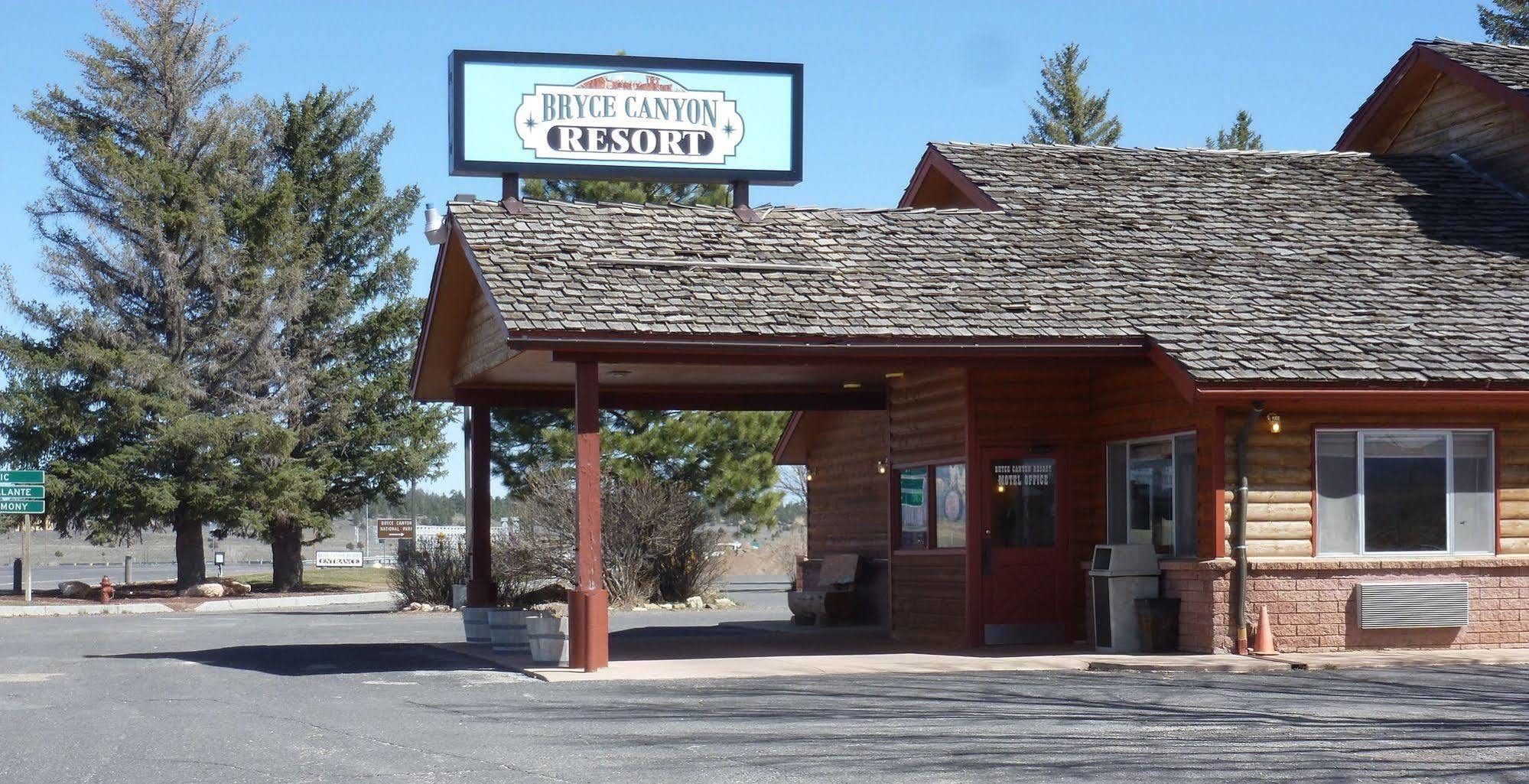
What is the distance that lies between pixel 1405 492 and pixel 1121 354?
128 inches

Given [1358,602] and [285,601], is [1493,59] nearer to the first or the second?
[1358,602]

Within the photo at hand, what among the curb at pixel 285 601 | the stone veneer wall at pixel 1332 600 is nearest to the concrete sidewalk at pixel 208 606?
the curb at pixel 285 601

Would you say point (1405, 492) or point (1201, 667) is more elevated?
point (1405, 492)

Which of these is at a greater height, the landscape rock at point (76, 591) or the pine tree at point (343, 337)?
the pine tree at point (343, 337)

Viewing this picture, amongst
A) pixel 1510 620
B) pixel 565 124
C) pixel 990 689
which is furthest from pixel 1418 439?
pixel 565 124

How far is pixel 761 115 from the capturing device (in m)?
19.3

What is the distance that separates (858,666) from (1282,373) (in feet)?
16.0

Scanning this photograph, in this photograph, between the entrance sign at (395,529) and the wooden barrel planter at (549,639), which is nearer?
the wooden barrel planter at (549,639)

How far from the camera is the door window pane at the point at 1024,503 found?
1827 cm

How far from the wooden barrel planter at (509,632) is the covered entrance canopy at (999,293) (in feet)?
5.94

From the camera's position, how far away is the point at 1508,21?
44938mm

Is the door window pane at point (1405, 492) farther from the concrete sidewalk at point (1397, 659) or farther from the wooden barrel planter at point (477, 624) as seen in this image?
the wooden barrel planter at point (477, 624)

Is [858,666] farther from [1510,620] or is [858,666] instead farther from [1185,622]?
[1510,620]

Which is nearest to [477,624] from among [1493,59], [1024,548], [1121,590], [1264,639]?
[1024,548]
